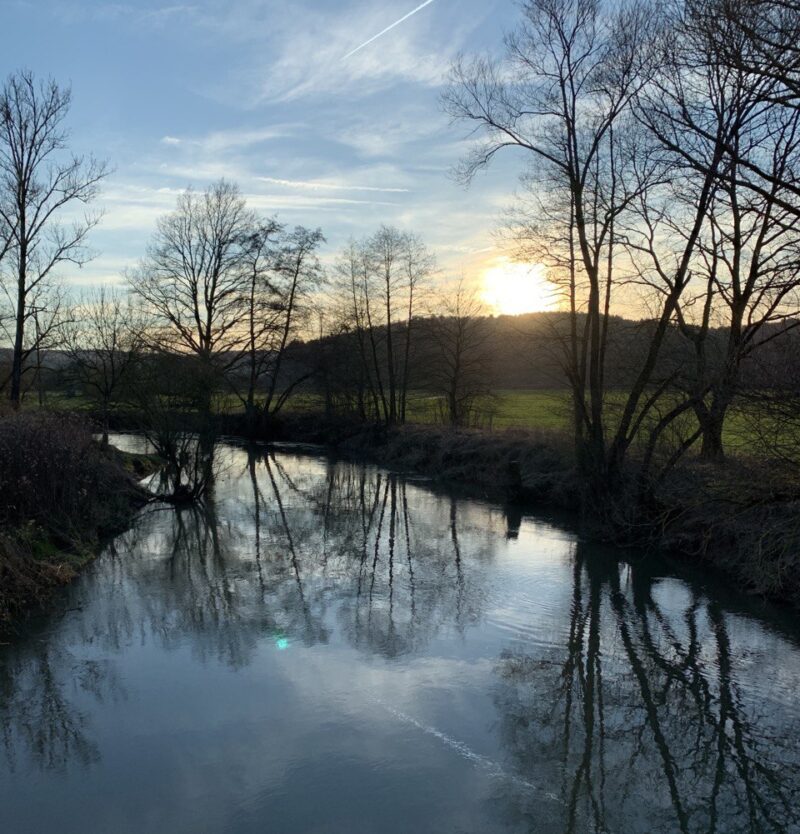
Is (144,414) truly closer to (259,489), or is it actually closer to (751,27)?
(259,489)

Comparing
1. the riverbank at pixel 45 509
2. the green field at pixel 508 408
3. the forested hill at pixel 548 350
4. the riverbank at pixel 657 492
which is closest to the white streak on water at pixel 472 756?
the riverbank at pixel 657 492

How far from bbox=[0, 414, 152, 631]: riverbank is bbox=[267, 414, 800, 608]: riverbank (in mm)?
8511

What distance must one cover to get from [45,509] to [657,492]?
10.3 meters

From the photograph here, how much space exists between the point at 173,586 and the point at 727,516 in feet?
25.9

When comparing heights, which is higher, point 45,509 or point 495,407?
point 495,407

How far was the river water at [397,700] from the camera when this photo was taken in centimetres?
542

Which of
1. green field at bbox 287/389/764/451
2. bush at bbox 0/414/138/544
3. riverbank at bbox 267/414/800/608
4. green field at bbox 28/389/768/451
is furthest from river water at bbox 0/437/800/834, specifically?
green field at bbox 287/389/764/451

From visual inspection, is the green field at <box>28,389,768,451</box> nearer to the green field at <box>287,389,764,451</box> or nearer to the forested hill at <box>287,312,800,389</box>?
the green field at <box>287,389,764,451</box>

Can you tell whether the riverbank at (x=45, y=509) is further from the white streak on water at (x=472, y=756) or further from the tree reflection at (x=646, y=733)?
the tree reflection at (x=646, y=733)

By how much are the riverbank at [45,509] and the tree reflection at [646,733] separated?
6044mm

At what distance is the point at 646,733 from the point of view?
670 centimetres

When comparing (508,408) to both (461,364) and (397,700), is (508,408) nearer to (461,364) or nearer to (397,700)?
→ (461,364)

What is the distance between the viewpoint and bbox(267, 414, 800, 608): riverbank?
8.26 metres

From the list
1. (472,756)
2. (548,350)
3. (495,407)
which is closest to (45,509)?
(472,756)
